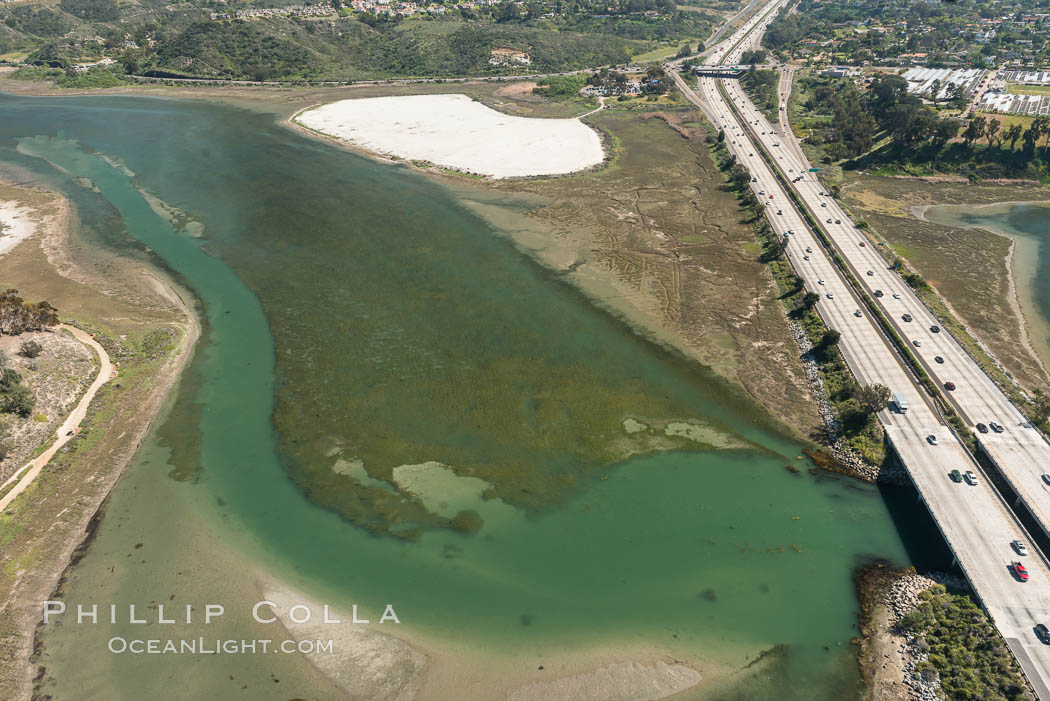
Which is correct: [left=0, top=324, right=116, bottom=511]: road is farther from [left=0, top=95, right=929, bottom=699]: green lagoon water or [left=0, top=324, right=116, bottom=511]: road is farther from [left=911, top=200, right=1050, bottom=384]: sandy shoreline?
[left=911, top=200, right=1050, bottom=384]: sandy shoreline

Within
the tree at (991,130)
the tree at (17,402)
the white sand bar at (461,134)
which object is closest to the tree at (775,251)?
the white sand bar at (461,134)

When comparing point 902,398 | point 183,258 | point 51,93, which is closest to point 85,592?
point 183,258

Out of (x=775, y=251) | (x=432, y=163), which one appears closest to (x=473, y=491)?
(x=775, y=251)

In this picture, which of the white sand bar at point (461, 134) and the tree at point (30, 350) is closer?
the tree at point (30, 350)

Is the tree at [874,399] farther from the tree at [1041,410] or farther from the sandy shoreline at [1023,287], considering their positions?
the sandy shoreline at [1023,287]

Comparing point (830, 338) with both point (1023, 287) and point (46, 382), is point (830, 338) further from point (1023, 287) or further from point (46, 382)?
point (46, 382)

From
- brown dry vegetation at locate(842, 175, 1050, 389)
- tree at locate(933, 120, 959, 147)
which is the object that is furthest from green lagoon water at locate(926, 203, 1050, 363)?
tree at locate(933, 120, 959, 147)
